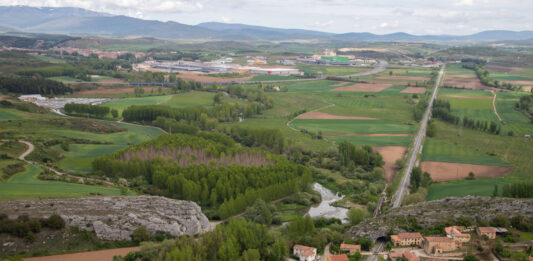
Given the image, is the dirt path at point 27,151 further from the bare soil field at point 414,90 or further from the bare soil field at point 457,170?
the bare soil field at point 414,90

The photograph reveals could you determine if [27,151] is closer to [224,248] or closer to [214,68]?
[224,248]

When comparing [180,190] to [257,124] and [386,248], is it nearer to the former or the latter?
[386,248]

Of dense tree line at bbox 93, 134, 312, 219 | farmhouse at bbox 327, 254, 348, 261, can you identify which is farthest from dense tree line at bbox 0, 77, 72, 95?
farmhouse at bbox 327, 254, 348, 261

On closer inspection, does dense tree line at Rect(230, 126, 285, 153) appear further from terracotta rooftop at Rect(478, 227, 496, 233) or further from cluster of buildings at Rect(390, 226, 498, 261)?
terracotta rooftop at Rect(478, 227, 496, 233)

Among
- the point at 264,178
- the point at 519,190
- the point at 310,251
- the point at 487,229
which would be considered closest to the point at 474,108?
the point at 519,190

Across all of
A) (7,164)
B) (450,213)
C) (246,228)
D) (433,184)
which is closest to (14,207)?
(7,164)
